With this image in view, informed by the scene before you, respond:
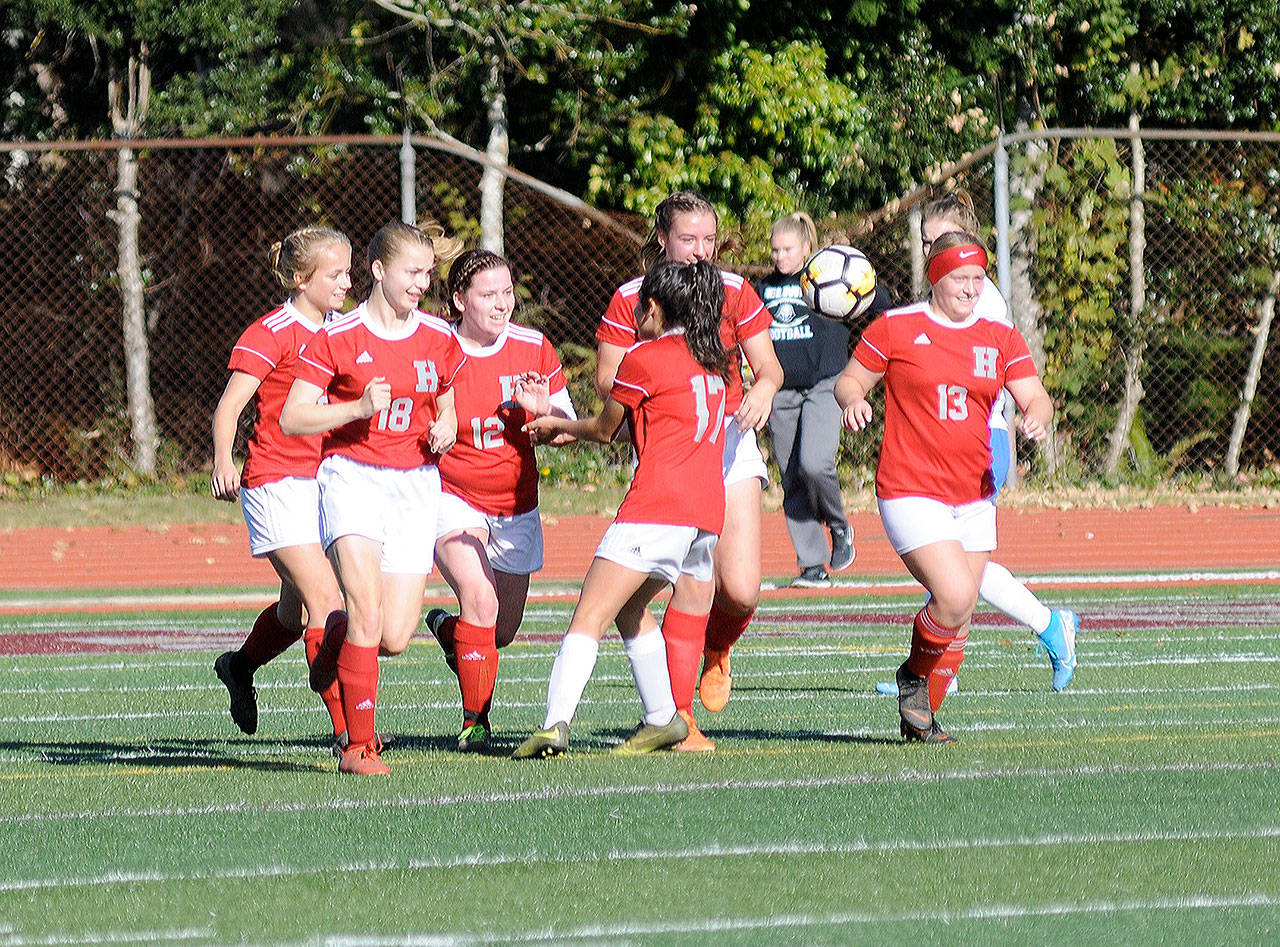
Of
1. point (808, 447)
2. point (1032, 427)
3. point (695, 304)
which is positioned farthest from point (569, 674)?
point (808, 447)

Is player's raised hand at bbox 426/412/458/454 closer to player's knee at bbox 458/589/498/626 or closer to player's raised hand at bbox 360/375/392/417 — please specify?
player's raised hand at bbox 360/375/392/417

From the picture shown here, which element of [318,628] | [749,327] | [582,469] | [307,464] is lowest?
[582,469]

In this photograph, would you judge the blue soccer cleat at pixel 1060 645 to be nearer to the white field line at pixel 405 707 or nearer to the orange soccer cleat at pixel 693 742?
the white field line at pixel 405 707

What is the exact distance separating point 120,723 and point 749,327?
110 inches

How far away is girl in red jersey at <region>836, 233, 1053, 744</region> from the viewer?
6434 mm

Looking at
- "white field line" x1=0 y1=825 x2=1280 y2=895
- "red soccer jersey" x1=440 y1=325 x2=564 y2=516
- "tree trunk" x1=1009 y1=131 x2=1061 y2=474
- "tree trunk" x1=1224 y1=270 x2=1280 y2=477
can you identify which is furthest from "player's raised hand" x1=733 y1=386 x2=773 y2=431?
"tree trunk" x1=1224 y1=270 x2=1280 y2=477

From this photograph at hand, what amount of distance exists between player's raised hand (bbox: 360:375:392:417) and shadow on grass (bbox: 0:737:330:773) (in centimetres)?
114

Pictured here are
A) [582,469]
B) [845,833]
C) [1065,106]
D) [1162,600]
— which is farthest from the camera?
[1065,106]

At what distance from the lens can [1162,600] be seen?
1173cm

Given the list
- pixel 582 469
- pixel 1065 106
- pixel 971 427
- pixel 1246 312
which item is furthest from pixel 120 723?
pixel 1065 106

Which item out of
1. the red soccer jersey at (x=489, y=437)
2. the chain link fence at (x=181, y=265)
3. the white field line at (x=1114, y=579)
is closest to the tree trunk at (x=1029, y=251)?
the chain link fence at (x=181, y=265)

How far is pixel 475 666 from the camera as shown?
22.0 ft

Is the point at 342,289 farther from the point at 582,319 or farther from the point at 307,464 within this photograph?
the point at 582,319

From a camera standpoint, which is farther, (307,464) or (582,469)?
(582,469)
